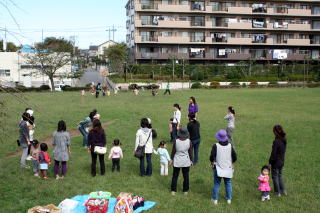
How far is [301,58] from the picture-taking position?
5903cm

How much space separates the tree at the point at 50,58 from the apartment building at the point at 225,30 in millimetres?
12595

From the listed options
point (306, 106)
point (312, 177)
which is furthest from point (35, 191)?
point (306, 106)

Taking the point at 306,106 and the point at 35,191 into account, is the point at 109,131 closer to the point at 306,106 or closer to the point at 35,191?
the point at 35,191

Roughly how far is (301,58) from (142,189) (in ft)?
189

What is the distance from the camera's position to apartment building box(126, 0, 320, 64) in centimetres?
5503

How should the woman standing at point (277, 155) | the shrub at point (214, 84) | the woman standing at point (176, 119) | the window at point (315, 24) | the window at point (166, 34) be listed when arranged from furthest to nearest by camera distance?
the window at point (315, 24)
the window at point (166, 34)
the shrub at point (214, 84)
the woman standing at point (176, 119)
the woman standing at point (277, 155)

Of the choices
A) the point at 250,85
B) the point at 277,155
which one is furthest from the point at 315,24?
the point at 277,155

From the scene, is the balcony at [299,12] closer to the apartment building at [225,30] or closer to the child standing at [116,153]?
the apartment building at [225,30]

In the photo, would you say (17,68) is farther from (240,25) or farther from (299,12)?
(299,12)

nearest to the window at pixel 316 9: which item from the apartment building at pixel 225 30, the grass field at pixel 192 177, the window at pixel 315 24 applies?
the apartment building at pixel 225 30

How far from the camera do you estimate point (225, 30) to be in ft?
188

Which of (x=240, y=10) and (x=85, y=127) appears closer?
(x=85, y=127)

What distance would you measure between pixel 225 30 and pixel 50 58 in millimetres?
29059

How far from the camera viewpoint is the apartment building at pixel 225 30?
55.0m
